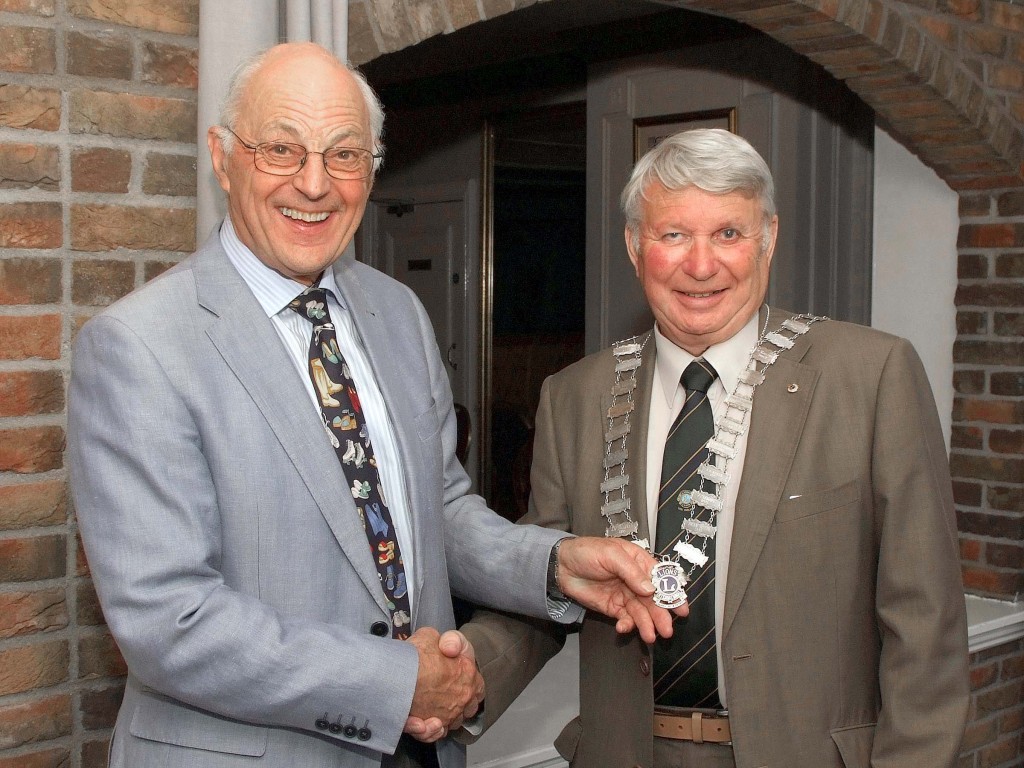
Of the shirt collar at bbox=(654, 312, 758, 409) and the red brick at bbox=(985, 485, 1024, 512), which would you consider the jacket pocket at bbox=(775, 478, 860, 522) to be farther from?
the red brick at bbox=(985, 485, 1024, 512)

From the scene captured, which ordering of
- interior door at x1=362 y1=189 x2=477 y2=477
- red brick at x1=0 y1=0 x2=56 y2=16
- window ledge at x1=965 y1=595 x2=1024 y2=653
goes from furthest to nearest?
interior door at x1=362 y1=189 x2=477 y2=477 < window ledge at x1=965 y1=595 x2=1024 y2=653 < red brick at x1=0 y1=0 x2=56 y2=16

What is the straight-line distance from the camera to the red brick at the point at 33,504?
1971 millimetres

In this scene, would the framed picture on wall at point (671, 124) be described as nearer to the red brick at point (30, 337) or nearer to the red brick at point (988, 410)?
the red brick at point (988, 410)

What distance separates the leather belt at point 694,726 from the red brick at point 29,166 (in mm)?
1418

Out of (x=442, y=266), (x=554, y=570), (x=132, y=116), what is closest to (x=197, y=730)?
(x=554, y=570)

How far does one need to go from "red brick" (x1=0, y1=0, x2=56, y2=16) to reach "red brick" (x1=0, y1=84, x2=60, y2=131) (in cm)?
13

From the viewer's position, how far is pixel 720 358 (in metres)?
2.00

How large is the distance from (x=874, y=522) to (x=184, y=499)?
3.64 ft

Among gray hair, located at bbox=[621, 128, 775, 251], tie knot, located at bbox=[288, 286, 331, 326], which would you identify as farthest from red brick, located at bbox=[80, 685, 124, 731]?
gray hair, located at bbox=[621, 128, 775, 251]

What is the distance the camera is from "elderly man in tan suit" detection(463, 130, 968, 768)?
1.83 meters

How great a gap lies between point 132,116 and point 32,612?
92 centimetres

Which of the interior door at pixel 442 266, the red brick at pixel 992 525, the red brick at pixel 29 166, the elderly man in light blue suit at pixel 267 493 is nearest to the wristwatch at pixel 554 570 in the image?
the elderly man in light blue suit at pixel 267 493

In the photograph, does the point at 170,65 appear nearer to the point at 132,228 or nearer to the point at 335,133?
the point at 132,228

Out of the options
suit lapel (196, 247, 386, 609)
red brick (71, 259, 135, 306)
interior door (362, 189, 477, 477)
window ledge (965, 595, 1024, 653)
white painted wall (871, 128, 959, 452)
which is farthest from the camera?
interior door (362, 189, 477, 477)
